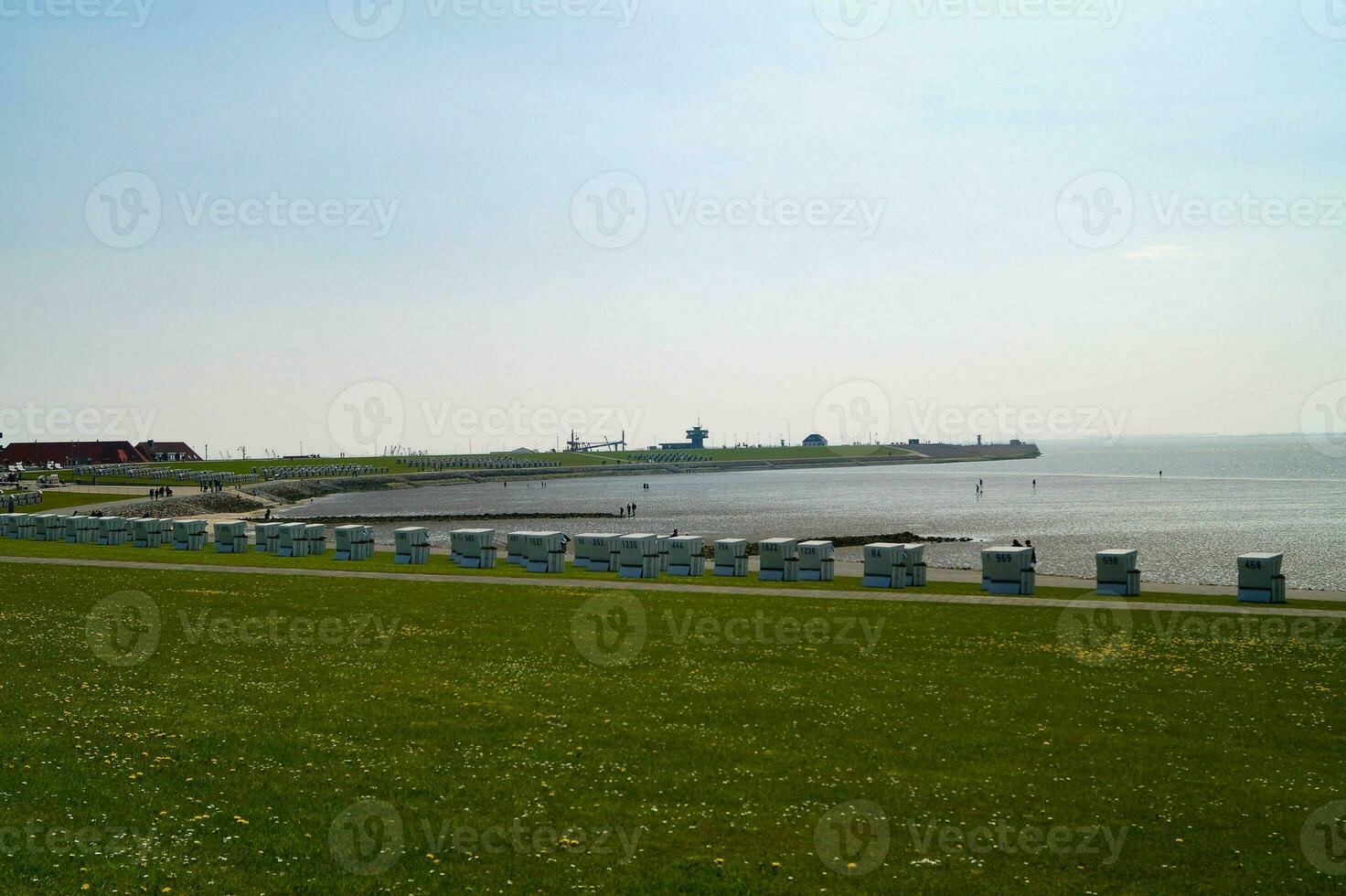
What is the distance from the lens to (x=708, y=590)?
32719 millimetres

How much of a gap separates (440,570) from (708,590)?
40.2 feet

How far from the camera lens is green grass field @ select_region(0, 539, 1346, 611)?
30812 millimetres

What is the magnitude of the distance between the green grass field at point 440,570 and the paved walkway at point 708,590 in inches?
19.1

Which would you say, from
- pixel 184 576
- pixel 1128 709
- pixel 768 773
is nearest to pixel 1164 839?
pixel 768 773

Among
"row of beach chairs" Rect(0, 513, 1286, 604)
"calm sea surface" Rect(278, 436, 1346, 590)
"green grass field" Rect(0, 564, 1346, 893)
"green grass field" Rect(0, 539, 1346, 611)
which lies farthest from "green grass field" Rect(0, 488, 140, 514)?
"green grass field" Rect(0, 564, 1346, 893)

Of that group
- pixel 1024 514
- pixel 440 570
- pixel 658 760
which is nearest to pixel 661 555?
pixel 440 570

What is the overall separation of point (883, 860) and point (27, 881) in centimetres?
839

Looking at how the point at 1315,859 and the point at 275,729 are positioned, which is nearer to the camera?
the point at 1315,859

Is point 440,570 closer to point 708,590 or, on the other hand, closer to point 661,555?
point 661,555

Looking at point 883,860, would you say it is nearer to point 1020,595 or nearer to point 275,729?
point 275,729

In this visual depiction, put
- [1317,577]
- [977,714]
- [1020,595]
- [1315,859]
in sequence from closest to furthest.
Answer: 1. [1315,859]
2. [977,714]
3. [1020,595]
4. [1317,577]

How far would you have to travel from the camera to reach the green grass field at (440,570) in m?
30.8

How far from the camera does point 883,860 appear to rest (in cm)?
1062

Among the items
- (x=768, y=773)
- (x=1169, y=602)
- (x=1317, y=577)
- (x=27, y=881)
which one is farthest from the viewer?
(x=1317, y=577)
